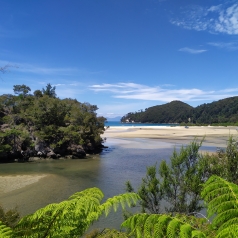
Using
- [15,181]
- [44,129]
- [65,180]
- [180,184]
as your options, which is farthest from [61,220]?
[44,129]

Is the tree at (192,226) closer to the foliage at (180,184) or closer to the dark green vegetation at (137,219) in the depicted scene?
the dark green vegetation at (137,219)

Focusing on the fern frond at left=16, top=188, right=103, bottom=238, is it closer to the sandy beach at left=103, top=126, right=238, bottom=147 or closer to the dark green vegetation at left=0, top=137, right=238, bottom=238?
the dark green vegetation at left=0, top=137, right=238, bottom=238

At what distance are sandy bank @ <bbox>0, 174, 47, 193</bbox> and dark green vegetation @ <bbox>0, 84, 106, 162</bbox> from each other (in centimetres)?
947

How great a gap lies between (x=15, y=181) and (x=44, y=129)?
13.4 meters

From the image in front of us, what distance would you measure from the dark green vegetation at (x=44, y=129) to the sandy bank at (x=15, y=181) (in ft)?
31.1

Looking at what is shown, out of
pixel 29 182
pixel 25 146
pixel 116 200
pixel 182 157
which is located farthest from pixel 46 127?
pixel 116 200

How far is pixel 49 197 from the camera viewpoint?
1627cm

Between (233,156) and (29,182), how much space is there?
57.1ft

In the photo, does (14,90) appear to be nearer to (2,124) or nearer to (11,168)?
(2,124)

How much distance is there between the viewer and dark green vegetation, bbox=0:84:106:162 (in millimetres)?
32844

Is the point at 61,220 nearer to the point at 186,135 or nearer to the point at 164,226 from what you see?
the point at 164,226

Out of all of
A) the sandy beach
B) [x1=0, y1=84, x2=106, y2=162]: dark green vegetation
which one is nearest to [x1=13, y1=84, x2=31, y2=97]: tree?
[x1=0, y1=84, x2=106, y2=162]: dark green vegetation

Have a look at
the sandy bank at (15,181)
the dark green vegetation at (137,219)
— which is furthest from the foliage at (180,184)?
the sandy bank at (15,181)

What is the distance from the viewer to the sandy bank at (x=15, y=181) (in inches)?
731
